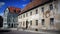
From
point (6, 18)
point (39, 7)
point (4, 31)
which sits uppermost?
point (39, 7)

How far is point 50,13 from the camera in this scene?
4137 millimetres

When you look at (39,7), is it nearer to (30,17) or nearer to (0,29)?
(30,17)

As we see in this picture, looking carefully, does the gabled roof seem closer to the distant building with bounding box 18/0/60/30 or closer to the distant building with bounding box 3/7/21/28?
the distant building with bounding box 18/0/60/30

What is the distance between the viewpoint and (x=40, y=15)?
4258 mm

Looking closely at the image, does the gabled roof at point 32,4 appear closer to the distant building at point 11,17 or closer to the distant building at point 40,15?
the distant building at point 40,15

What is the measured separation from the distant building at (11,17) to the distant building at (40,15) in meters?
0.12

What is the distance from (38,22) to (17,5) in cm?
76

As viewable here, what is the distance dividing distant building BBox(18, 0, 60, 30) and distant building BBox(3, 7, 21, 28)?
0.12m

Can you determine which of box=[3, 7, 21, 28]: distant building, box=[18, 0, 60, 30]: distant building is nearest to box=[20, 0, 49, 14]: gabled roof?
box=[18, 0, 60, 30]: distant building

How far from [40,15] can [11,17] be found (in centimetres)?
83

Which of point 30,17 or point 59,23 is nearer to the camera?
point 59,23

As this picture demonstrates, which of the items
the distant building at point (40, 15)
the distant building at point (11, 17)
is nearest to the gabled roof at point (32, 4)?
the distant building at point (40, 15)

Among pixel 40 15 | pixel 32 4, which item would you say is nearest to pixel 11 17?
pixel 32 4

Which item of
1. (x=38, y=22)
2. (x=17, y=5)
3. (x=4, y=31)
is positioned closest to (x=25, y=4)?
(x=17, y=5)
